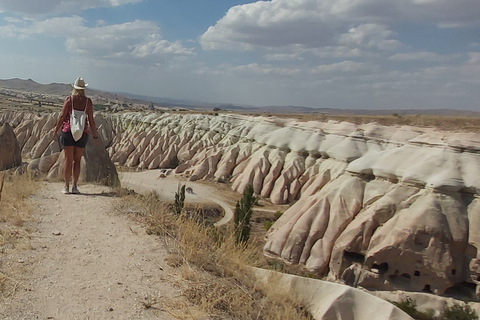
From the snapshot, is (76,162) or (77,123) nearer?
(77,123)

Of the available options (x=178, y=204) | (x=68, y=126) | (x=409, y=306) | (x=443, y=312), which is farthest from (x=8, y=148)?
(x=443, y=312)

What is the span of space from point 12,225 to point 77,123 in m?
2.26

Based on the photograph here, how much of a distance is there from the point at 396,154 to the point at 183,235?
16.6 meters

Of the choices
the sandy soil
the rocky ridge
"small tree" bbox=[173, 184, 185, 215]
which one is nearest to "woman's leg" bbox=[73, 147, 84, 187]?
"small tree" bbox=[173, 184, 185, 215]

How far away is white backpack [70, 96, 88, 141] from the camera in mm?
6570

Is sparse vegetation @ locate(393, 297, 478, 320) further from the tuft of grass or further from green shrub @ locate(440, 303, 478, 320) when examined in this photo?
the tuft of grass

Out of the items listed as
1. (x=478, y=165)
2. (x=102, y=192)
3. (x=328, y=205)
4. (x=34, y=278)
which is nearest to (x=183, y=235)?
(x=34, y=278)

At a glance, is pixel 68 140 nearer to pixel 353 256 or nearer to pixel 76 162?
pixel 76 162

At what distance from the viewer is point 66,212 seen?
5648 mm

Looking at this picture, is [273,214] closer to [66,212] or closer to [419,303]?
[419,303]

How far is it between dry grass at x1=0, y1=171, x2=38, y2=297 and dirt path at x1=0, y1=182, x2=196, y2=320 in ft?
0.29

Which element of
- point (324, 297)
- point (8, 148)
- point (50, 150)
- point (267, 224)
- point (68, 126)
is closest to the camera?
point (324, 297)

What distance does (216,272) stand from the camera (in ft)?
13.6

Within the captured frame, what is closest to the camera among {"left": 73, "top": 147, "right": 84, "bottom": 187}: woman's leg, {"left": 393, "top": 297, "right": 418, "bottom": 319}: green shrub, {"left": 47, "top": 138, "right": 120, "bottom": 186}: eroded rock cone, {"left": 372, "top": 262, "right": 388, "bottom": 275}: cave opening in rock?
{"left": 73, "top": 147, "right": 84, "bottom": 187}: woman's leg
